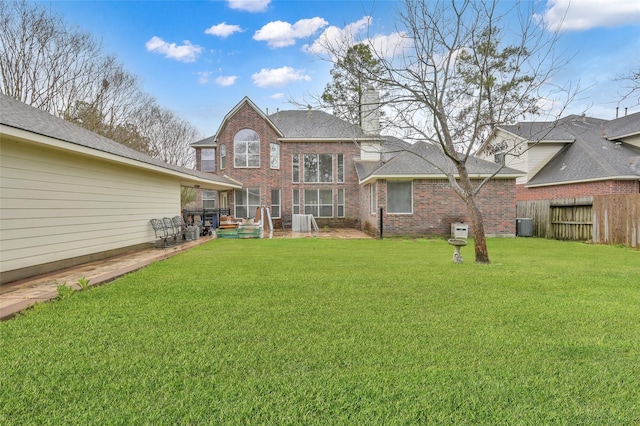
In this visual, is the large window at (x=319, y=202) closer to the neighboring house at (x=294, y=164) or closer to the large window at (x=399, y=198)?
the neighboring house at (x=294, y=164)

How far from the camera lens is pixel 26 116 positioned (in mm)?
6020

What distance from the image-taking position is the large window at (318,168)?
19.9m

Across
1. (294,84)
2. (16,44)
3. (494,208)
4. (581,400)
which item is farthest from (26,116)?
(494,208)

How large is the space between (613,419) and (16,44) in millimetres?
21600

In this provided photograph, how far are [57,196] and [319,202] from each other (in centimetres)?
1445

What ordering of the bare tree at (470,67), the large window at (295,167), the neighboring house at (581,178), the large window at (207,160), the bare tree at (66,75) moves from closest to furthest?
the bare tree at (470,67) < the neighboring house at (581,178) < the bare tree at (66,75) < the large window at (295,167) < the large window at (207,160)

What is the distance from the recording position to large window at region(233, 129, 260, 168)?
1889cm

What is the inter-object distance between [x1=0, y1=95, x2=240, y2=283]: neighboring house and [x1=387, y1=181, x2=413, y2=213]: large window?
907 centimetres

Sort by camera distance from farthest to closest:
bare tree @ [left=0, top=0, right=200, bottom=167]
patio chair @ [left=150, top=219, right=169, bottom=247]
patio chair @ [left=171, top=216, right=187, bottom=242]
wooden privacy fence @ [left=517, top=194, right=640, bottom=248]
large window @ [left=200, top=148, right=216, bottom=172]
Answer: large window @ [left=200, top=148, right=216, bottom=172], bare tree @ [left=0, top=0, right=200, bottom=167], patio chair @ [left=171, top=216, right=187, bottom=242], wooden privacy fence @ [left=517, top=194, right=640, bottom=248], patio chair @ [left=150, top=219, right=169, bottom=247]

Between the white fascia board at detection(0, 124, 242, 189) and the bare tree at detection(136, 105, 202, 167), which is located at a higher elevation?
the bare tree at detection(136, 105, 202, 167)

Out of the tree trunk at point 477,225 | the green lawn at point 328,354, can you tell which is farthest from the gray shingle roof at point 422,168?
the green lawn at point 328,354

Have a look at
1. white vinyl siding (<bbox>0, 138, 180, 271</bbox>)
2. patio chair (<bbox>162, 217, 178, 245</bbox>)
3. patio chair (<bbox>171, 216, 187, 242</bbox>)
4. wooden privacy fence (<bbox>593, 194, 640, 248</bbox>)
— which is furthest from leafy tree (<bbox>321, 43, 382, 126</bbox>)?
wooden privacy fence (<bbox>593, 194, 640, 248</bbox>)

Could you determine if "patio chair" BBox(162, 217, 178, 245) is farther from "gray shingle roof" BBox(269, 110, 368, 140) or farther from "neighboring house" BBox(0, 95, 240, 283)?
"gray shingle roof" BBox(269, 110, 368, 140)

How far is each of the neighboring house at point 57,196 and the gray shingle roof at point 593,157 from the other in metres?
17.5
